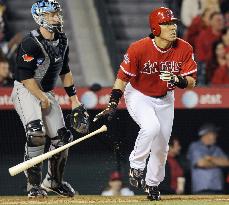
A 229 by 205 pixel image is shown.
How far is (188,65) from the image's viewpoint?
906 centimetres

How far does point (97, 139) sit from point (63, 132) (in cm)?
271

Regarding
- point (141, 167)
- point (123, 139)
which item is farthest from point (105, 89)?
point (141, 167)

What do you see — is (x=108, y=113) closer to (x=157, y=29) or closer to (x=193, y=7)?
(x=157, y=29)

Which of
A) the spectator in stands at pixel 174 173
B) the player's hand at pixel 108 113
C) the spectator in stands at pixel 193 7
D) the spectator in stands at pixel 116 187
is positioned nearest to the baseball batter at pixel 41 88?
the player's hand at pixel 108 113

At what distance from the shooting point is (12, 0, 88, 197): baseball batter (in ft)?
29.9

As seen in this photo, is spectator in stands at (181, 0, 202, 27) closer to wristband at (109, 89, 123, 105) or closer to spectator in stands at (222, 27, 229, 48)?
spectator in stands at (222, 27, 229, 48)

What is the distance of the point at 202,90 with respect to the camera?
11.5 meters

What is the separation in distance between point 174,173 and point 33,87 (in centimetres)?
347

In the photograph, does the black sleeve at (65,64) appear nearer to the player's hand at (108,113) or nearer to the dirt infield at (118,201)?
the player's hand at (108,113)

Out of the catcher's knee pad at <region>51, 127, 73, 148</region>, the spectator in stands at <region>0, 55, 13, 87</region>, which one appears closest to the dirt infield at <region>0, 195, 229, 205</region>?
the catcher's knee pad at <region>51, 127, 73, 148</region>

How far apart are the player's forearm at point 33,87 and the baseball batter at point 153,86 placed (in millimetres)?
540

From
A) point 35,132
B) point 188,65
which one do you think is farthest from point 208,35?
point 35,132

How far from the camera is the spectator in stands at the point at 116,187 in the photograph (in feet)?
38.9

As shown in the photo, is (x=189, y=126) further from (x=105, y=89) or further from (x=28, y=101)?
(x=28, y=101)
